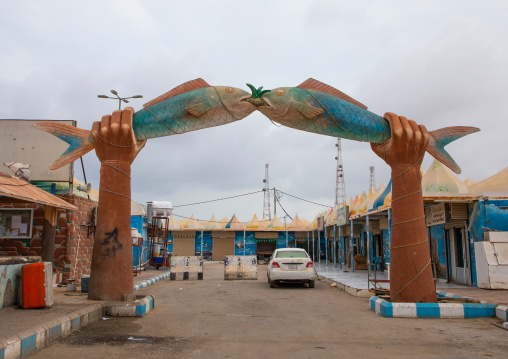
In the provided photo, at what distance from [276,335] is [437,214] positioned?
35.5 feet

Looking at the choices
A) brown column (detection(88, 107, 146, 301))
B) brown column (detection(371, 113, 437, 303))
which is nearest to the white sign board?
brown column (detection(88, 107, 146, 301))

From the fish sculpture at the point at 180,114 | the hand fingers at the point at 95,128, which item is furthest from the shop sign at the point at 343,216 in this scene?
the hand fingers at the point at 95,128

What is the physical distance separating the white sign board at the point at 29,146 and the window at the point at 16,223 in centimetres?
129

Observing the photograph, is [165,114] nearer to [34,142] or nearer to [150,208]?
[34,142]

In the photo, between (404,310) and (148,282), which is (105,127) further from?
(148,282)

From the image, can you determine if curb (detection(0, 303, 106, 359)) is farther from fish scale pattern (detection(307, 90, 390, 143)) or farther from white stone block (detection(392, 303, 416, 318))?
fish scale pattern (detection(307, 90, 390, 143))

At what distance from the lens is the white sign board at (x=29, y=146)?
14.0 metres

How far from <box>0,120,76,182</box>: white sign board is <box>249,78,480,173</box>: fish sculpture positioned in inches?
318

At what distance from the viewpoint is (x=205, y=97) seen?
9164 mm

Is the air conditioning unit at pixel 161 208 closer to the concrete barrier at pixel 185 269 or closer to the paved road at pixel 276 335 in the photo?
the concrete barrier at pixel 185 269

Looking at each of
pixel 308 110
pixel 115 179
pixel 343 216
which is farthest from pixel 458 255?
pixel 115 179

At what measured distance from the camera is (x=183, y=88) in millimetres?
9547

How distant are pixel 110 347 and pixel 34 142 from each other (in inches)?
419

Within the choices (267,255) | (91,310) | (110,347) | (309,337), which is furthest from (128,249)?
(267,255)
